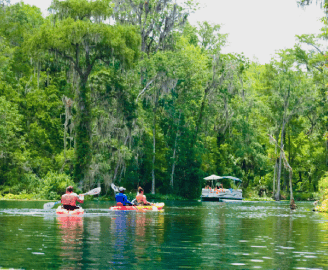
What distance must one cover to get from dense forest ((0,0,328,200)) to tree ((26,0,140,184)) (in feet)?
0.30

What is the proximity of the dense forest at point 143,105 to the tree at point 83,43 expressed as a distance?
0.09 meters

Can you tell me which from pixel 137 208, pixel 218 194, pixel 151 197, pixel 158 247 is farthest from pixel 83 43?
pixel 158 247

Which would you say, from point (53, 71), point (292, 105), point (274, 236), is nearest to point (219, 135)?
point (292, 105)

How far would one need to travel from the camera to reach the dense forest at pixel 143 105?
148 ft

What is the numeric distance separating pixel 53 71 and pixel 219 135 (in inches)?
818

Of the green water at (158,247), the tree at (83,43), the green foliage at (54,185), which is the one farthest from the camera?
the green foliage at (54,185)

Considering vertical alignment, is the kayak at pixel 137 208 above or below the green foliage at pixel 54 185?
below

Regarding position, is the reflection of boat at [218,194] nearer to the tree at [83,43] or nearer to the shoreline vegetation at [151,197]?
the shoreline vegetation at [151,197]

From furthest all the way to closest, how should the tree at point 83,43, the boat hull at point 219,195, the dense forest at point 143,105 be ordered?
the boat hull at point 219,195
the dense forest at point 143,105
the tree at point 83,43

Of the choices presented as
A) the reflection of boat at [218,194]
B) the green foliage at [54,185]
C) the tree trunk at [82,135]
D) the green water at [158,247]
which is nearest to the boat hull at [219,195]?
the reflection of boat at [218,194]

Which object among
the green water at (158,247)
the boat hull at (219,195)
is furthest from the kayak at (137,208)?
the boat hull at (219,195)

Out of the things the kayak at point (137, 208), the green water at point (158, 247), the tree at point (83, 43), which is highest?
the tree at point (83, 43)

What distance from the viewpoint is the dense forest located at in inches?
1772

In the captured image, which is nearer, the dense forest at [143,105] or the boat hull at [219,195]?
the dense forest at [143,105]
